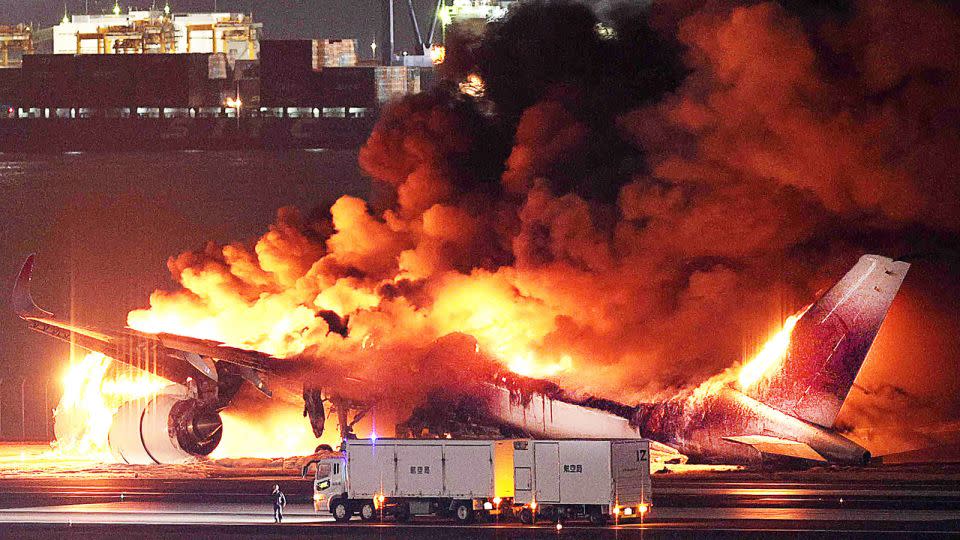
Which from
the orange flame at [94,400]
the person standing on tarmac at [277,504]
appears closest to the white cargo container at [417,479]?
the person standing on tarmac at [277,504]

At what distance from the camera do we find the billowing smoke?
46.7 meters

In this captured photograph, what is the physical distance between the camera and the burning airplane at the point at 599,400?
4506 centimetres

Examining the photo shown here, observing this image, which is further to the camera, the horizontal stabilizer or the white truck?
the horizontal stabilizer

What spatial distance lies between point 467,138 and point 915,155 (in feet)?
72.0

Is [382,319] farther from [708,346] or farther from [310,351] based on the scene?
[708,346]

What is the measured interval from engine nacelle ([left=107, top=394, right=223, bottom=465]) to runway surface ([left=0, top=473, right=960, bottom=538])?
5.03 m

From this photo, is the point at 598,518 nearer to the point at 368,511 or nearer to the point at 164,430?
the point at 368,511

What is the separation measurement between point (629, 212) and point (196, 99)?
7476 centimetres

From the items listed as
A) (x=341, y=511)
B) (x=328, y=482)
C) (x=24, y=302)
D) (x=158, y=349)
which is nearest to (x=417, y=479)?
(x=341, y=511)

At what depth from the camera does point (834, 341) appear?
4531cm

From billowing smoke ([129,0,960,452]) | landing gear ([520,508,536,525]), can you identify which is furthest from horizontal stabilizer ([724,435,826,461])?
landing gear ([520,508,536,525])

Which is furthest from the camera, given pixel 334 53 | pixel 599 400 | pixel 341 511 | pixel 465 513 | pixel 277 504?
pixel 334 53

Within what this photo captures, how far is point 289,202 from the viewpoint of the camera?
358ft

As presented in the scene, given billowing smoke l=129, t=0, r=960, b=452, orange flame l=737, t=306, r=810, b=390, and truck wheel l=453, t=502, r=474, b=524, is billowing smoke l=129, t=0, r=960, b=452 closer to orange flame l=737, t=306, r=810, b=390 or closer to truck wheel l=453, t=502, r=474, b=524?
orange flame l=737, t=306, r=810, b=390
